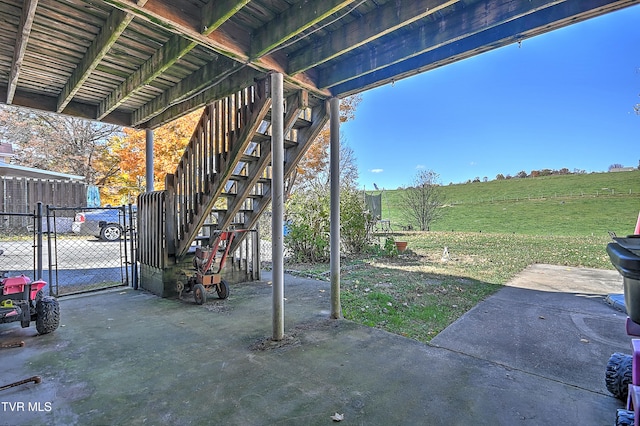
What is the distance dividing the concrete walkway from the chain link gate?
4.51ft

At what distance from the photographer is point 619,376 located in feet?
6.63

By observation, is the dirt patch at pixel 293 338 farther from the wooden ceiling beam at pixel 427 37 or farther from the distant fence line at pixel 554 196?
the distant fence line at pixel 554 196

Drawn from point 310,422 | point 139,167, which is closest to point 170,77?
point 310,422

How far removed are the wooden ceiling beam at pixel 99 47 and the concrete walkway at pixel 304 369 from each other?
8.77ft

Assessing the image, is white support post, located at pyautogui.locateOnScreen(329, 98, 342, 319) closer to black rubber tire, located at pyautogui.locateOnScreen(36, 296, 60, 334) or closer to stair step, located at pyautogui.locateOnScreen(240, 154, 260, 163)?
stair step, located at pyautogui.locateOnScreen(240, 154, 260, 163)

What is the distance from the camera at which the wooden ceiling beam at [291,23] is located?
2221 millimetres

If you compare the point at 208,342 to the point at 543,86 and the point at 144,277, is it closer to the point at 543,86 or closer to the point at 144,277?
the point at 144,277

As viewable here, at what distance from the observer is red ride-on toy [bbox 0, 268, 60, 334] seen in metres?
2.94

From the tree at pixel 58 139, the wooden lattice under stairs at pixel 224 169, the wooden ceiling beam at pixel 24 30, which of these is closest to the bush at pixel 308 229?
the wooden lattice under stairs at pixel 224 169

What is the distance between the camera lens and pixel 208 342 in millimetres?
2977

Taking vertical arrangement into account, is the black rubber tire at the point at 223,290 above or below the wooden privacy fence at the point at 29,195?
below

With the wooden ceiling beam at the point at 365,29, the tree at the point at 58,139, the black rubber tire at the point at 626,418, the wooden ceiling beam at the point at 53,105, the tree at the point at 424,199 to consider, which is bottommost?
the black rubber tire at the point at 626,418

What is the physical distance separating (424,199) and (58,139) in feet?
56.9

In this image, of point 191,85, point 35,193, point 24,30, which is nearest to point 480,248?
point 191,85
